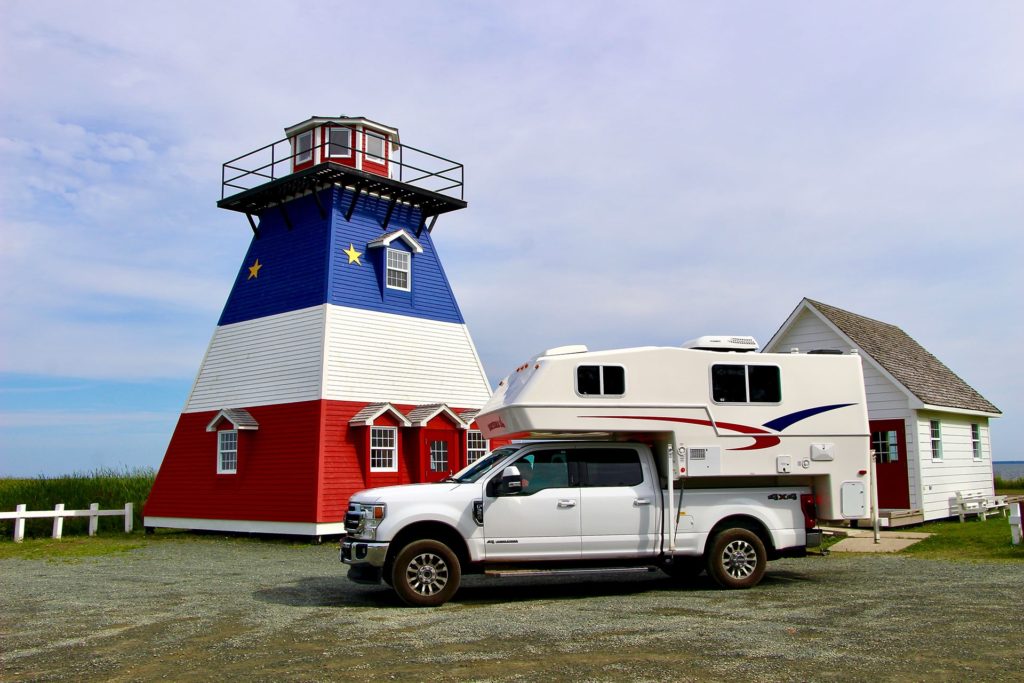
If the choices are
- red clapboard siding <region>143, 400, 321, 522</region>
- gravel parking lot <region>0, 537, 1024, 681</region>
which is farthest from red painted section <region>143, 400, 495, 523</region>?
gravel parking lot <region>0, 537, 1024, 681</region>

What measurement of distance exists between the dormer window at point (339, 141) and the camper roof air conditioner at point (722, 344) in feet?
49.6

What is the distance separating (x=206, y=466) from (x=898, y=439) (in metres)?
18.4

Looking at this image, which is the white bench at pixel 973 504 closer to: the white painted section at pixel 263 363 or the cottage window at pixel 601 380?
the cottage window at pixel 601 380

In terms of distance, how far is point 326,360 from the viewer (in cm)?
2262

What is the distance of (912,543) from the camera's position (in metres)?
18.6

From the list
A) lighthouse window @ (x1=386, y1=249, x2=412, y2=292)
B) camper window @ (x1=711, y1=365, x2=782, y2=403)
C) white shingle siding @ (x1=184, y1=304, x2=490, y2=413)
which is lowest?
camper window @ (x1=711, y1=365, x2=782, y2=403)

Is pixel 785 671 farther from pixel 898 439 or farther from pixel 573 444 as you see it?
pixel 898 439

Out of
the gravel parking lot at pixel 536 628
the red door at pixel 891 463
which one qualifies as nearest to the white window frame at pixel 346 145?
the gravel parking lot at pixel 536 628

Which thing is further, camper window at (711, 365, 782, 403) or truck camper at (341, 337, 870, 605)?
camper window at (711, 365, 782, 403)

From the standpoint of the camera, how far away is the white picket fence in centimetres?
2406

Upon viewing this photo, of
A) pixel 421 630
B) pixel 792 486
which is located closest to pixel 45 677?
pixel 421 630

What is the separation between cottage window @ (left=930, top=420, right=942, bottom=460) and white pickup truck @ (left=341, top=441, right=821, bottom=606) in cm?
1262

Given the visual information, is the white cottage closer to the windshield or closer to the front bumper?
the windshield

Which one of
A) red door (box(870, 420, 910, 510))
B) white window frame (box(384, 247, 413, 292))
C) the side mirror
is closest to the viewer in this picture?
the side mirror
